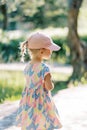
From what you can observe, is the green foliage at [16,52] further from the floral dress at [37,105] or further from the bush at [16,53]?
the floral dress at [37,105]

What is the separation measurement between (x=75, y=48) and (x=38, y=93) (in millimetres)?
10807

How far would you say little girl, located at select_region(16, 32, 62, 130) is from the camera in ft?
15.3

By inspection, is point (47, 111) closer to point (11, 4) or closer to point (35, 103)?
point (35, 103)

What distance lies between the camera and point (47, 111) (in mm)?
4711

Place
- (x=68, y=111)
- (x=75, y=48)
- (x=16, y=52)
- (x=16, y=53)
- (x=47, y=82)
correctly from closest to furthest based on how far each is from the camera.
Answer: (x=47, y=82) → (x=68, y=111) → (x=75, y=48) → (x=16, y=53) → (x=16, y=52)

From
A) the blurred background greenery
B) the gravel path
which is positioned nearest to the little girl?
the gravel path

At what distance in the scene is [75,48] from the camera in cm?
1542

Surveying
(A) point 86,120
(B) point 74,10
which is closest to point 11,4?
(B) point 74,10

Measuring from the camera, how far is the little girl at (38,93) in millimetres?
4672

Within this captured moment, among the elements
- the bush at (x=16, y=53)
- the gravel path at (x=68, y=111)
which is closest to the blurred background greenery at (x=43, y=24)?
the bush at (x=16, y=53)

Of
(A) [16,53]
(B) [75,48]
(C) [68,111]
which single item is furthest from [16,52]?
(C) [68,111]

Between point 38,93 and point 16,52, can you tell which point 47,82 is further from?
point 16,52

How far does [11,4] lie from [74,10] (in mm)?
3913

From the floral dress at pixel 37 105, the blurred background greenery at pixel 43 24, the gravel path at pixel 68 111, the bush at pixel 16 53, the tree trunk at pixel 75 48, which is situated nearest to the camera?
the floral dress at pixel 37 105
